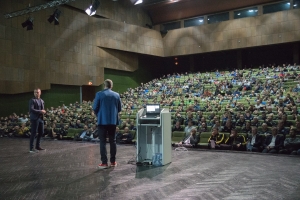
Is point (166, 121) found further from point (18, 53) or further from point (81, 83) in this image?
point (81, 83)

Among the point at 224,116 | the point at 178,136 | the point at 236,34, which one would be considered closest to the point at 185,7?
the point at 236,34

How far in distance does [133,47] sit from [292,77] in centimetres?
1045

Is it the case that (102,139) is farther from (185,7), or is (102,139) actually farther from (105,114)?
(185,7)

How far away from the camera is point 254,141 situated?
6.75 metres

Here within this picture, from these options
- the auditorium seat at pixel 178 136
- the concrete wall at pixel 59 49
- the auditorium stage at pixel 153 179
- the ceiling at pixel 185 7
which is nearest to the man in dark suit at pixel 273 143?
the auditorium stage at pixel 153 179

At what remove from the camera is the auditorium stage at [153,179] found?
3211 millimetres

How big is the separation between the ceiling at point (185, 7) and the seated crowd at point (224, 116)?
4.95m

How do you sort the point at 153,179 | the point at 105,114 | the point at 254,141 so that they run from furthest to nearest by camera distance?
the point at 254,141
the point at 105,114
the point at 153,179

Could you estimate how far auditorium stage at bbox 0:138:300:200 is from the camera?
3211mm

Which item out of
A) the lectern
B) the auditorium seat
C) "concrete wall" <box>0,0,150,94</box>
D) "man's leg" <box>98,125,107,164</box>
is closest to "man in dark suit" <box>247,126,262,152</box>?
the auditorium seat

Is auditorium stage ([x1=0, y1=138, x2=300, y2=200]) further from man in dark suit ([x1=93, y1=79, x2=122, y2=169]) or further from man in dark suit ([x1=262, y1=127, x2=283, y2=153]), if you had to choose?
man in dark suit ([x1=262, y1=127, x2=283, y2=153])

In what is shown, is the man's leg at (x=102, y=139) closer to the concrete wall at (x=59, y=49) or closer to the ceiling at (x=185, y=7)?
the concrete wall at (x=59, y=49)

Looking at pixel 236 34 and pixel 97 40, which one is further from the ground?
pixel 236 34

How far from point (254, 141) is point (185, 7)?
52.6 ft
